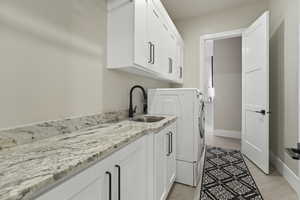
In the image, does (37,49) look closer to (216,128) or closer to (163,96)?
(163,96)

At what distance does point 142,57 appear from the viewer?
1.49 m

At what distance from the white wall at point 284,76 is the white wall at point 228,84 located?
59.0 inches

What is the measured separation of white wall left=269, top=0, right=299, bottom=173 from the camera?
1.81m

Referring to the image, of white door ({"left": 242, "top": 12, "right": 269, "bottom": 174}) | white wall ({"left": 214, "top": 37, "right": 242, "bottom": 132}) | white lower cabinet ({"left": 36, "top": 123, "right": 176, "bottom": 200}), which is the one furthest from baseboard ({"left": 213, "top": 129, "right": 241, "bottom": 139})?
white lower cabinet ({"left": 36, "top": 123, "right": 176, "bottom": 200})

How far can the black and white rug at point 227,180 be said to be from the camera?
1642 mm

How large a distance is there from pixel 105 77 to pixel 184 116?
1028mm

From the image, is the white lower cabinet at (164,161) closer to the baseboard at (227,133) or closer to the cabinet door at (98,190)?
the cabinet door at (98,190)

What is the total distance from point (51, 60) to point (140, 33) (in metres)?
0.79

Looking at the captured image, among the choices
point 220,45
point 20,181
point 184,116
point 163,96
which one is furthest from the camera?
point 220,45

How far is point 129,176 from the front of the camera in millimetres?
936

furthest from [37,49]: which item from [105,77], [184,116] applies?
[184,116]

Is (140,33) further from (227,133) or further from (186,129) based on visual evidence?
(227,133)

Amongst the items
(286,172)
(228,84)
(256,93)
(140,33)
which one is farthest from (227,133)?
(140,33)

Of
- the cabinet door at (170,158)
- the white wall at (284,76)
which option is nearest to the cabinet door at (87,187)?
the cabinet door at (170,158)
